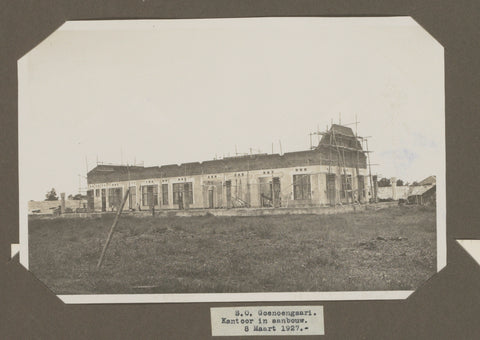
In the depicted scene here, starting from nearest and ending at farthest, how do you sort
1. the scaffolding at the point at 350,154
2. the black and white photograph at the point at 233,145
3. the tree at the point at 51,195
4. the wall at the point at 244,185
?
1. the black and white photograph at the point at 233,145
2. the scaffolding at the point at 350,154
3. the tree at the point at 51,195
4. the wall at the point at 244,185

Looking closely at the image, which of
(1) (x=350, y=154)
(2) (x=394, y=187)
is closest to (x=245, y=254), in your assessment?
(1) (x=350, y=154)

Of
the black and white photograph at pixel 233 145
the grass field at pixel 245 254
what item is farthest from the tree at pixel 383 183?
the grass field at pixel 245 254

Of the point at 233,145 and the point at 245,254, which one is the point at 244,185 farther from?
the point at 245,254

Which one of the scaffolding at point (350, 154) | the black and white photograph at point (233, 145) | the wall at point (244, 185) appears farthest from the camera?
the wall at point (244, 185)

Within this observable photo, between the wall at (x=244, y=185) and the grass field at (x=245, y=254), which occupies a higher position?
the wall at (x=244, y=185)

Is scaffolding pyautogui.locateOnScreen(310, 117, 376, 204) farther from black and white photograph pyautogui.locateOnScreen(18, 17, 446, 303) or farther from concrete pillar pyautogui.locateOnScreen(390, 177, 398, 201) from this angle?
concrete pillar pyautogui.locateOnScreen(390, 177, 398, 201)

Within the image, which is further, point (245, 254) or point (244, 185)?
point (244, 185)

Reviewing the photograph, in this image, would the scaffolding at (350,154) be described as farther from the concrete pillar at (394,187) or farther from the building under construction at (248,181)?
the concrete pillar at (394,187)
